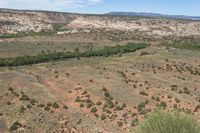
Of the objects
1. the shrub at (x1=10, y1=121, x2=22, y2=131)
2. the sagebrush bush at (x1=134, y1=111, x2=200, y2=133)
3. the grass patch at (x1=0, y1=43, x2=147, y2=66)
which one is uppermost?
the sagebrush bush at (x1=134, y1=111, x2=200, y2=133)

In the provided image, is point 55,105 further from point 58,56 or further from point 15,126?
point 58,56

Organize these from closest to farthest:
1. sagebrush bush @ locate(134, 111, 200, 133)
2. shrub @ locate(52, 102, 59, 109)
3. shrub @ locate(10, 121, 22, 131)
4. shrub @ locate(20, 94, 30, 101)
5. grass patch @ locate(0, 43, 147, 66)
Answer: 1. sagebrush bush @ locate(134, 111, 200, 133)
2. shrub @ locate(10, 121, 22, 131)
3. shrub @ locate(52, 102, 59, 109)
4. shrub @ locate(20, 94, 30, 101)
5. grass patch @ locate(0, 43, 147, 66)

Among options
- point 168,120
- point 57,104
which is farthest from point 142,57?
point 168,120

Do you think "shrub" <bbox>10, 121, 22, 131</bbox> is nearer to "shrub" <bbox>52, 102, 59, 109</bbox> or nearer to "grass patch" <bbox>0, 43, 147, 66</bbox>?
"shrub" <bbox>52, 102, 59, 109</bbox>

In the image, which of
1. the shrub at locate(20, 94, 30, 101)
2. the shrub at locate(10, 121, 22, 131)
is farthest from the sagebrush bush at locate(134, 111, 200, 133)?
the shrub at locate(20, 94, 30, 101)

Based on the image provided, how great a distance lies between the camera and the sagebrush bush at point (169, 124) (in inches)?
1056

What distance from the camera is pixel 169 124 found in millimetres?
27062

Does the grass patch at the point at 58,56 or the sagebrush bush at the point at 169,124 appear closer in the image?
the sagebrush bush at the point at 169,124

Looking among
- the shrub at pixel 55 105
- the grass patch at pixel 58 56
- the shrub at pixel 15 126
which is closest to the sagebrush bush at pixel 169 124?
the shrub at pixel 15 126

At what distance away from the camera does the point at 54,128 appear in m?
43.6

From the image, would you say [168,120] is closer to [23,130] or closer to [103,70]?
[23,130]

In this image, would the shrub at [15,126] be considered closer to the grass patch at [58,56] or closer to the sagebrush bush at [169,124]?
the sagebrush bush at [169,124]

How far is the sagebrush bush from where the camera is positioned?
88.0 feet

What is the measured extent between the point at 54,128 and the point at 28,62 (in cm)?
4794
